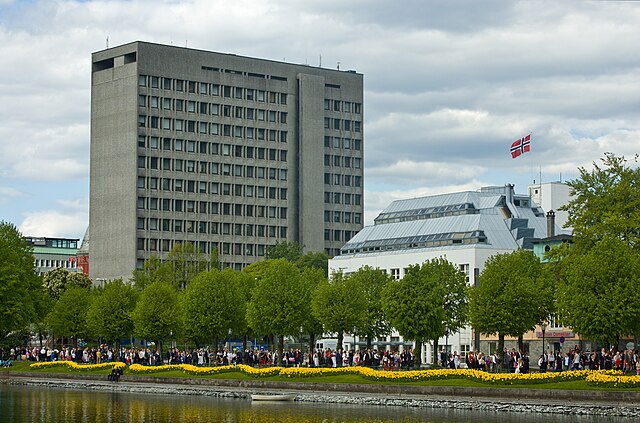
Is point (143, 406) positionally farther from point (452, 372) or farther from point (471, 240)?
point (471, 240)

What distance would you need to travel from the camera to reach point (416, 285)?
4003 inches

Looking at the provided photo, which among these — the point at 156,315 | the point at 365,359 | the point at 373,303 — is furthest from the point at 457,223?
the point at 365,359

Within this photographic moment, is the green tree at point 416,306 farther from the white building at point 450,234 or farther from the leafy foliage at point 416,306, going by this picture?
the white building at point 450,234

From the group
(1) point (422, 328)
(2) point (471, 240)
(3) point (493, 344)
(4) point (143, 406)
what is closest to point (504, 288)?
(1) point (422, 328)

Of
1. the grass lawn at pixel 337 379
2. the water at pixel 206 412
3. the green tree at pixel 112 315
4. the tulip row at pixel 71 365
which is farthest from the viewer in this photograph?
the green tree at pixel 112 315

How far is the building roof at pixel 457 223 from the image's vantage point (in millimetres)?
147500

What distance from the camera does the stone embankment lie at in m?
63.5

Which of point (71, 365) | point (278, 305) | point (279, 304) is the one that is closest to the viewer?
point (278, 305)

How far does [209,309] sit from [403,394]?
3886cm

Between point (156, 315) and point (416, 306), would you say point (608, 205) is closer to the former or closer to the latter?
point (416, 306)

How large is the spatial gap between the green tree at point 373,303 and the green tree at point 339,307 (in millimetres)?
3760

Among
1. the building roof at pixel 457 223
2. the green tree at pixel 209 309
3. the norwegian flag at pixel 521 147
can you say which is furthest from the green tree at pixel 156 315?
the norwegian flag at pixel 521 147

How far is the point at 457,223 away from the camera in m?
151

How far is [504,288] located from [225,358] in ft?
88.7
